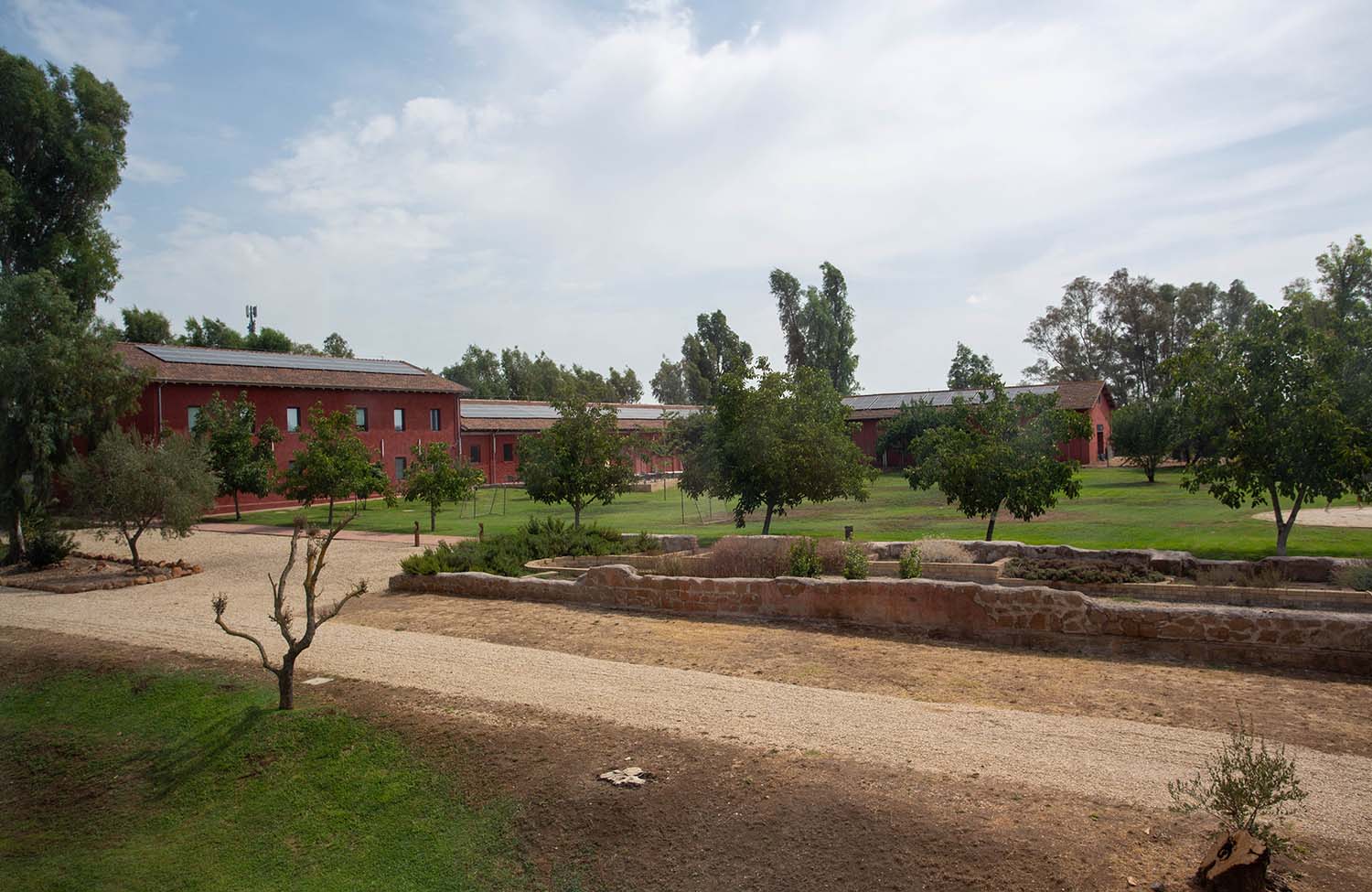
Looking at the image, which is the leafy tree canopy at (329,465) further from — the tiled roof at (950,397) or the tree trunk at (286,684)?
the tiled roof at (950,397)

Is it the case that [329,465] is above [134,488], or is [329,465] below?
above

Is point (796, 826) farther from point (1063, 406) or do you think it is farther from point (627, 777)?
point (1063, 406)

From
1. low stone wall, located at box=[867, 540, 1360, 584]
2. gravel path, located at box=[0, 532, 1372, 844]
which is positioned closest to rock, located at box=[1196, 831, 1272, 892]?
gravel path, located at box=[0, 532, 1372, 844]

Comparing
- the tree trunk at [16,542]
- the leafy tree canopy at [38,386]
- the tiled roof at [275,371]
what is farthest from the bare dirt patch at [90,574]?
the tiled roof at [275,371]

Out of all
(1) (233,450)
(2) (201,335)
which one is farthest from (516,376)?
(1) (233,450)

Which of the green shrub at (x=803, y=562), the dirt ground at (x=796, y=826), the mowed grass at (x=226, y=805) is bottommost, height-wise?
the mowed grass at (x=226, y=805)

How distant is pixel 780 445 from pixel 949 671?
32.5ft

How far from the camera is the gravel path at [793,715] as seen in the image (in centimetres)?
630

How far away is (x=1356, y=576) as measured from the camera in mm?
13344

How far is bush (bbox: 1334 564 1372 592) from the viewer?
13031 millimetres

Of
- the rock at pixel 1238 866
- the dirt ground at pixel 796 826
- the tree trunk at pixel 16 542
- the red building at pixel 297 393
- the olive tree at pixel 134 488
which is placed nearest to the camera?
the rock at pixel 1238 866

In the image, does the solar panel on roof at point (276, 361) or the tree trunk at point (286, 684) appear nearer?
the tree trunk at point (286, 684)

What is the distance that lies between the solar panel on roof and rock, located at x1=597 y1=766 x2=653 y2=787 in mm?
39145

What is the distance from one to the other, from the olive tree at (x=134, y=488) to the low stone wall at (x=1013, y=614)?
975 centimetres
